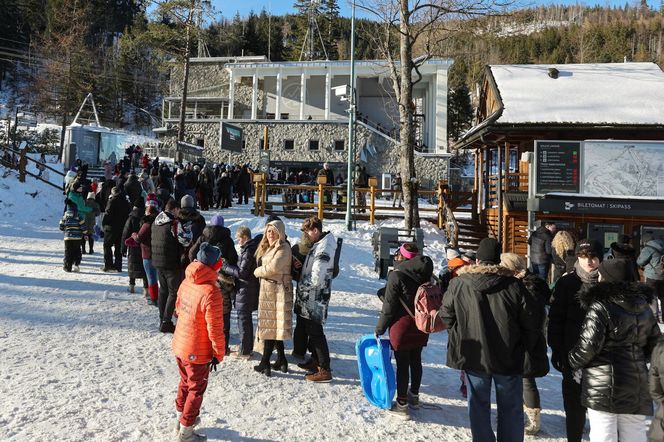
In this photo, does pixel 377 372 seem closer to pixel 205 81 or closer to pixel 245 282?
pixel 245 282

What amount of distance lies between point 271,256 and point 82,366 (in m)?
2.17

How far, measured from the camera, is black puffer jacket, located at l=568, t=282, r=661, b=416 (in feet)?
8.92

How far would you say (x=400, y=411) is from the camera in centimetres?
387

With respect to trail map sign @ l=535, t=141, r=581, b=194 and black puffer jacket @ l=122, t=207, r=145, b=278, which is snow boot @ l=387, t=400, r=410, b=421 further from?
trail map sign @ l=535, t=141, r=581, b=194

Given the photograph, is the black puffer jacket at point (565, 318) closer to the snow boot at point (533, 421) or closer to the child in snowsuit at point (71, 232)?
the snow boot at point (533, 421)

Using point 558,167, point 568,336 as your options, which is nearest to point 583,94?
point 558,167

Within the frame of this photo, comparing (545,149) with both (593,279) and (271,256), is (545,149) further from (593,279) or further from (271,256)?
(271,256)

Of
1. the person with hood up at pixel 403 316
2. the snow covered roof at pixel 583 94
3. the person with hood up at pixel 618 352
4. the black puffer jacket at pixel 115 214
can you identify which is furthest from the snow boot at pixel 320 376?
the snow covered roof at pixel 583 94

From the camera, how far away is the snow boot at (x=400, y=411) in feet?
12.6

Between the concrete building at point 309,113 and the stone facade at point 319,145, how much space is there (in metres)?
0.07

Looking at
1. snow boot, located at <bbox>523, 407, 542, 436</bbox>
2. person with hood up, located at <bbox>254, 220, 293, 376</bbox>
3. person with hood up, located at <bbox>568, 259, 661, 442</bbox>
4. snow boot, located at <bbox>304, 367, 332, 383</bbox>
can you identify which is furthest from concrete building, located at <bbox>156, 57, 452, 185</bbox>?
person with hood up, located at <bbox>568, 259, 661, 442</bbox>

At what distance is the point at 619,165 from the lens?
32.2 ft

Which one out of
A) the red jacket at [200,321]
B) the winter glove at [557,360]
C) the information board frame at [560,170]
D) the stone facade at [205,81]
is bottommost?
the winter glove at [557,360]

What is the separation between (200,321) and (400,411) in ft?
6.09
